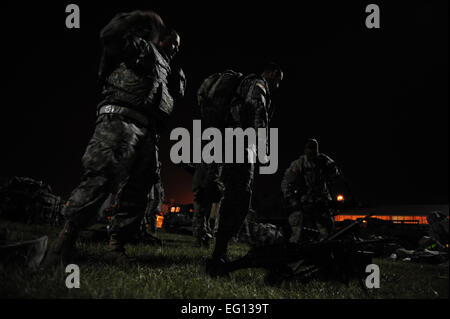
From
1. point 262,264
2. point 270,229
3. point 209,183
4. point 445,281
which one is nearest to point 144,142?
point 262,264

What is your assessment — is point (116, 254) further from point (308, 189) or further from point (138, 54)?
point (308, 189)

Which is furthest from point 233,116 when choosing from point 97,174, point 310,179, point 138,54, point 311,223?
point 311,223

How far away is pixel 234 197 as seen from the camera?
10.2ft

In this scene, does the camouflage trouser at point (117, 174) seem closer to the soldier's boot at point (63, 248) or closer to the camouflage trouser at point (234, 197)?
the soldier's boot at point (63, 248)

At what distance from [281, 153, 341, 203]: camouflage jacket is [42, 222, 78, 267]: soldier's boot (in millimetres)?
5270

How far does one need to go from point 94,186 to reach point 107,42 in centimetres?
164

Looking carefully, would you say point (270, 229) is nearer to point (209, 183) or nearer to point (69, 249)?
point (209, 183)

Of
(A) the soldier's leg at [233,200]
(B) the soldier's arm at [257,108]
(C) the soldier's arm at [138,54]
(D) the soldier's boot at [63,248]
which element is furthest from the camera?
(B) the soldier's arm at [257,108]

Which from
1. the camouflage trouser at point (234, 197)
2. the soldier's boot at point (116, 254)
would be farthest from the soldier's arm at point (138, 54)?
the soldier's boot at point (116, 254)

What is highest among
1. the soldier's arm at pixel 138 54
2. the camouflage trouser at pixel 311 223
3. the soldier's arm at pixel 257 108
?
the soldier's arm at pixel 138 54

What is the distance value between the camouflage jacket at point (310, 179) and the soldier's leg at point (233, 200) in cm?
375

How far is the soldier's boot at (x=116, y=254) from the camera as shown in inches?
117

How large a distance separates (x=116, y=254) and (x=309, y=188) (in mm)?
4981
